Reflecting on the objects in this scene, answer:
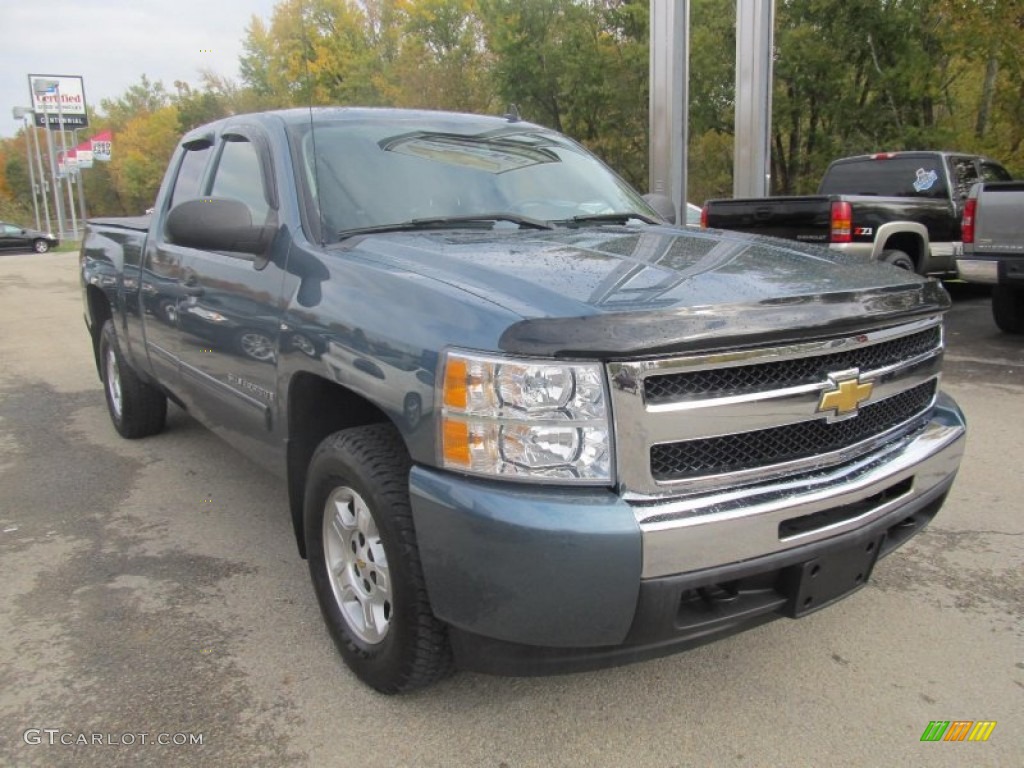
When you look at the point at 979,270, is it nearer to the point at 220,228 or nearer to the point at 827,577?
the point at 827,577

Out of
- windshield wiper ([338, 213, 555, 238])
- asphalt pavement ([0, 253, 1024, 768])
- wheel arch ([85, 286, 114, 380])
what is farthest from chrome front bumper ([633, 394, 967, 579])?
wheel arch ([85, 286, 114, 380])

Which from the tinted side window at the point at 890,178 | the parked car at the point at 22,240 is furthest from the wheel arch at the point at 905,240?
the parked car at the point at 22,240

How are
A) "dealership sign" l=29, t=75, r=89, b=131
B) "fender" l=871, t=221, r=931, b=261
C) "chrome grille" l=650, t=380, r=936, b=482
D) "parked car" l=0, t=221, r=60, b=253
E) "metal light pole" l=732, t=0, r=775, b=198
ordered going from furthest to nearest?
"dealership sign" l=29, t=75, r=89, b=131, "parked car" l=0, t=221, r=60, b=253, "metal light pole" l=732, t=0, r=775, b=198, "fender" l=871, t=221, r=931, b=261, "chrome grille" l=650, t=380, r=936, b=482

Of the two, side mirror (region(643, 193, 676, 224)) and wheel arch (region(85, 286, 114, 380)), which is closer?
side mirror (region(643, 193, 676, 224))

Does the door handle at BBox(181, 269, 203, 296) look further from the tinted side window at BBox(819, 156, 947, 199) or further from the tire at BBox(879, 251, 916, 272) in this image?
the tinted side window at BBox(819, 156, 947, 199)

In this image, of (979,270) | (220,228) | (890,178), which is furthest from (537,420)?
(890,178)

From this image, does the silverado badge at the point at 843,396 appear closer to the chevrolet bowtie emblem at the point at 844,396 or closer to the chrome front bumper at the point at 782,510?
the chevrolet bowtie emblem at the point at 844,396

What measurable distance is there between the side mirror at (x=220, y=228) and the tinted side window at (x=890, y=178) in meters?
9.16

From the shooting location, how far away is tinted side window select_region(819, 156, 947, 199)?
10258mm

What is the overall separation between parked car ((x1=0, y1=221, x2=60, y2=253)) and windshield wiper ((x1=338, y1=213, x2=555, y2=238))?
41334 millimetres

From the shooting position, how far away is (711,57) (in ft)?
77.9

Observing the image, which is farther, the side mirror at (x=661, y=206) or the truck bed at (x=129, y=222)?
the truck bed at (x=129, y=222)

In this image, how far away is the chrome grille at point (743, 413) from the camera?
198cm

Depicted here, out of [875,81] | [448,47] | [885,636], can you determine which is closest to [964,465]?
[885,636]
